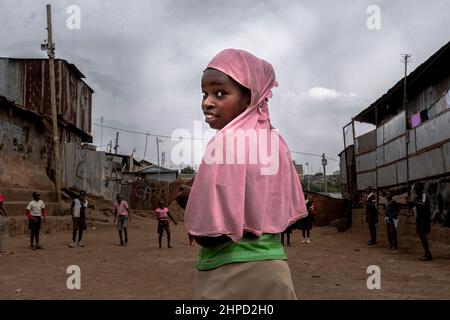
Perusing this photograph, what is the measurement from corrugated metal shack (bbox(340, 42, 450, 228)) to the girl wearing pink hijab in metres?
10.9

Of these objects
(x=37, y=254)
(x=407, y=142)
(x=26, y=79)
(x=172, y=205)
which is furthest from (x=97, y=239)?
(x=172, y=205)

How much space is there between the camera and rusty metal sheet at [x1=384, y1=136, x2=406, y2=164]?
14756 millimetres

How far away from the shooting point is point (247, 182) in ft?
4.80

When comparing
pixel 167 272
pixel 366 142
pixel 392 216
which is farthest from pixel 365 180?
pixel 167 272

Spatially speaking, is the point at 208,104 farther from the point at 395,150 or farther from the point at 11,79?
the point at 11,79

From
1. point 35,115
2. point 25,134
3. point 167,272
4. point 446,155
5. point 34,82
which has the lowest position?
point 167,272

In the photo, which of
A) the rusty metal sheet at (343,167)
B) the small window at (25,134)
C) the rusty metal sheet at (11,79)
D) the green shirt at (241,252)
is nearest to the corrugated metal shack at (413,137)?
the rusty metal sheet at (343,167)

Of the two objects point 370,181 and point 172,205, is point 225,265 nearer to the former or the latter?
point 370,181

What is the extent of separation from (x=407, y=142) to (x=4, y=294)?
12057mm

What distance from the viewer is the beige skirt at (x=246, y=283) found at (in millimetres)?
1405

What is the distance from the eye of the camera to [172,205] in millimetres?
31234

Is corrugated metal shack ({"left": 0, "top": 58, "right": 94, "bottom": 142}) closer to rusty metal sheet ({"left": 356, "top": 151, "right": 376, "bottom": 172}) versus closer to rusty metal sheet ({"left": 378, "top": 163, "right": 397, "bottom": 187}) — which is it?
rusty metal sheet ({"left": 356, "top": 151, "right": 376, "bottom": 172})

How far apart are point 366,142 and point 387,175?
124 inches

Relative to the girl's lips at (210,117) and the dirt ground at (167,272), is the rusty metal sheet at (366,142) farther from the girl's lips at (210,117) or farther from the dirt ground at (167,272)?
the girl's lips at (210,117)
